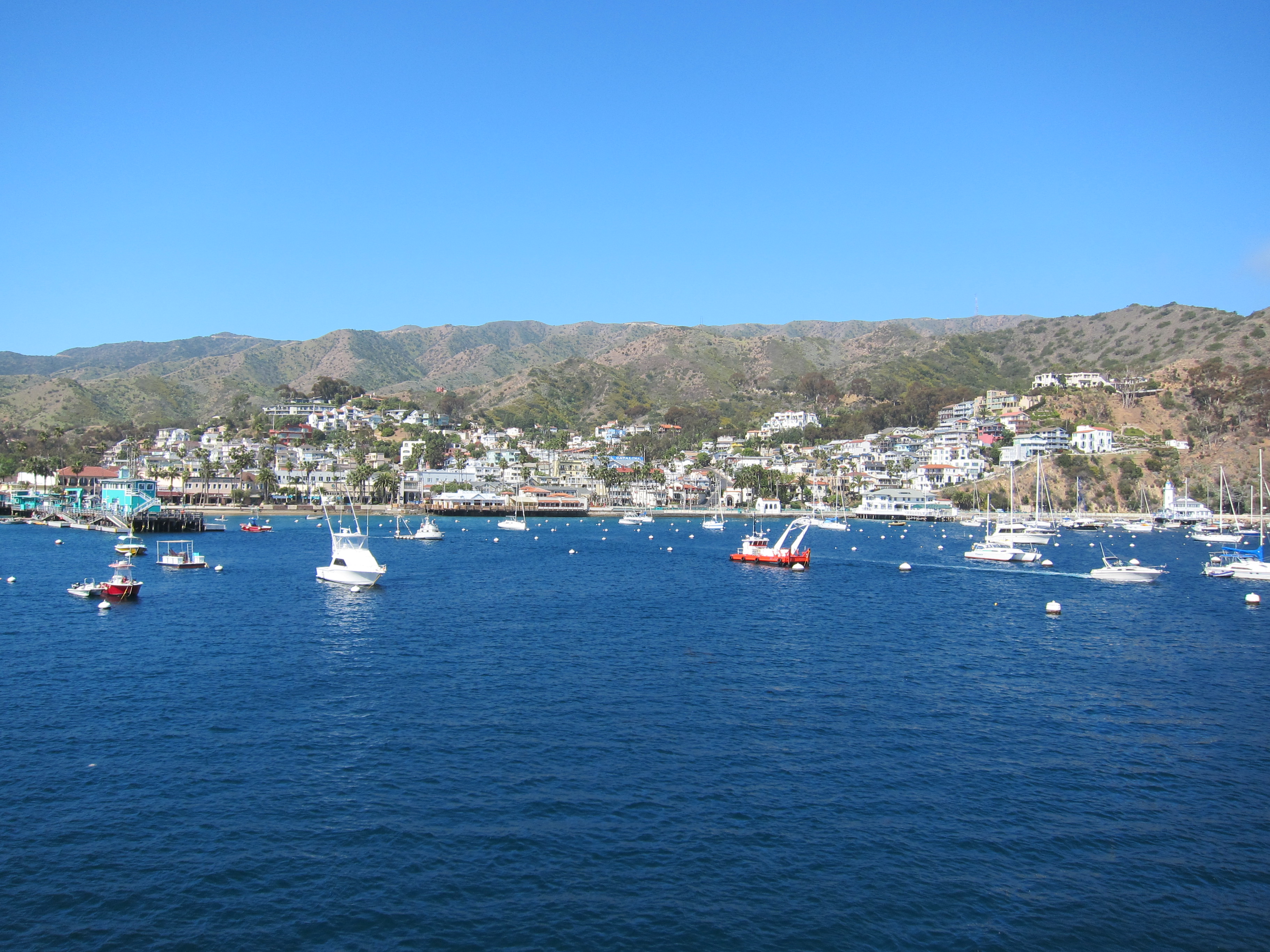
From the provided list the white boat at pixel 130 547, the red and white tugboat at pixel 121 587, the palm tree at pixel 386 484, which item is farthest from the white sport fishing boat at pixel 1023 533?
the palm tree at pixel 386 484

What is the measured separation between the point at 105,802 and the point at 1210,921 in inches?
973

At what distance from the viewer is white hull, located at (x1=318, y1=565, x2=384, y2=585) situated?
59625 mm

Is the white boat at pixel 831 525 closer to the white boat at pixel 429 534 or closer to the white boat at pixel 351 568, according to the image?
the white boat at pixel 429 534

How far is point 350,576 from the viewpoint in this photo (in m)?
60.1

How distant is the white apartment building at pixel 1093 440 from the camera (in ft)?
584

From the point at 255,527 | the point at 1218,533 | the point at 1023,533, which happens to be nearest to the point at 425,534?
the point at 255,527

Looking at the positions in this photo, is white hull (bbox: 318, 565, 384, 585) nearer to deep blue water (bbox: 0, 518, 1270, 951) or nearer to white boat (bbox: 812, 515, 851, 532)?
deep blue water (bbox: 0, 518, 1270, 951)

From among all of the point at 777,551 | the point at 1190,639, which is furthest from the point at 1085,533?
the point at 1190,639

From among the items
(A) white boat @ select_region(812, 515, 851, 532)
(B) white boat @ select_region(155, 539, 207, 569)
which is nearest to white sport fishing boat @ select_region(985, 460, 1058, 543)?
(A) white boat @ select_region(812, 515, 851, 532)

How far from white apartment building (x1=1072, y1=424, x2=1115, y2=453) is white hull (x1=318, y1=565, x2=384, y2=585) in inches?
6349

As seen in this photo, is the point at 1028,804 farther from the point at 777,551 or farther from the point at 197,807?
the point at 777,551

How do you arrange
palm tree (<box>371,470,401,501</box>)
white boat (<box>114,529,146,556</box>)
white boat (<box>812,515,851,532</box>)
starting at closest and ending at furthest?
white boat (<box>114,529,146,556</box>) → white boat (<box>812,515,851,532</box>) → palm tree (<box>371,470,401,501</box>)

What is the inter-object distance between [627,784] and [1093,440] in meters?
184

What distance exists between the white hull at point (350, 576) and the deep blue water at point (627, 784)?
1120 cm
